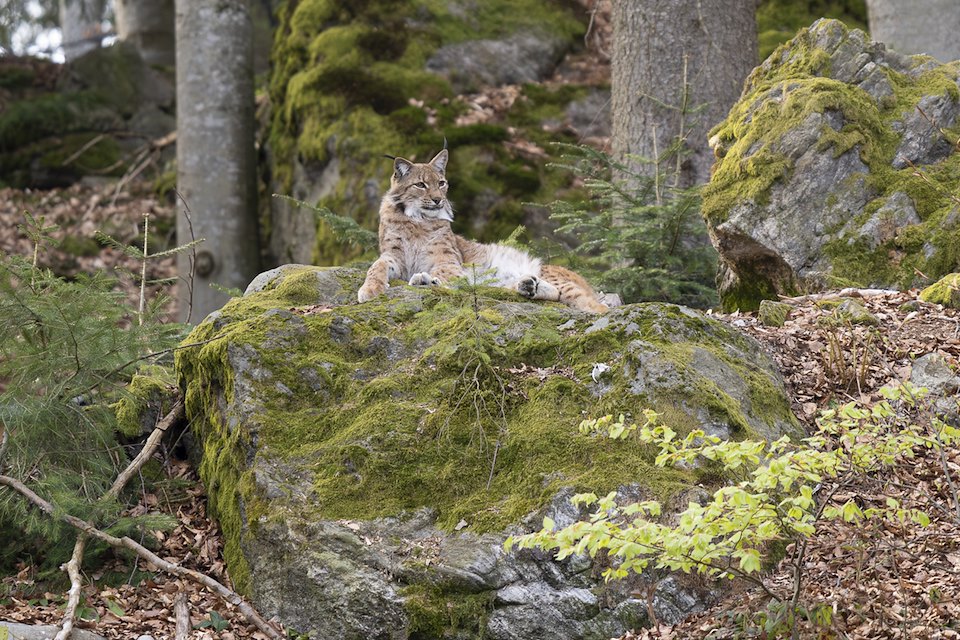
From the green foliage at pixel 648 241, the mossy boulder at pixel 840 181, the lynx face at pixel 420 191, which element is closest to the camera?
→ the mossy boulder at pixel 840 181

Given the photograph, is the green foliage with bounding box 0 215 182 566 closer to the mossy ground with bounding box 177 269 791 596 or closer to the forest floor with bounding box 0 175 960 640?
the forest floor with bounding box 0 175 960 640

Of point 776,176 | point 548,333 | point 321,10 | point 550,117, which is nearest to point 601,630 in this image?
point 548,333

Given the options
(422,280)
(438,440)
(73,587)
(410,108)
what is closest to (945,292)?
(422,280)

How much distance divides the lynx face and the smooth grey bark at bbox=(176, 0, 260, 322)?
5326 millimetres

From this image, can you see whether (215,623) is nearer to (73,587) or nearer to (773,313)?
(73,587)

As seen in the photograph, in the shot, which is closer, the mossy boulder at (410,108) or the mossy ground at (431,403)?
the mossy ground at (431,403)

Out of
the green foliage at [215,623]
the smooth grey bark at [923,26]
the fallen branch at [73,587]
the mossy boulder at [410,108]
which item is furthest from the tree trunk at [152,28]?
the green foliage at [215,623]

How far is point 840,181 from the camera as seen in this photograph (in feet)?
26.6

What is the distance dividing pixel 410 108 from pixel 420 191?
4.45m

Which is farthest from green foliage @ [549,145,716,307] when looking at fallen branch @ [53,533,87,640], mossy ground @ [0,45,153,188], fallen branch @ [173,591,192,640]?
mossy ground @ [0,45,153,188]

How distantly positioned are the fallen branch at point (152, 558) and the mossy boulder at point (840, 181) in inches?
189

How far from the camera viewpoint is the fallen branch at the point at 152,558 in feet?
17.5

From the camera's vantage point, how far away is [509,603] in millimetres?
5047

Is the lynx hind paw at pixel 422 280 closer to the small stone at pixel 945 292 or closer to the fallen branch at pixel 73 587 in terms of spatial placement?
the fallen branch at pixel 73 587
